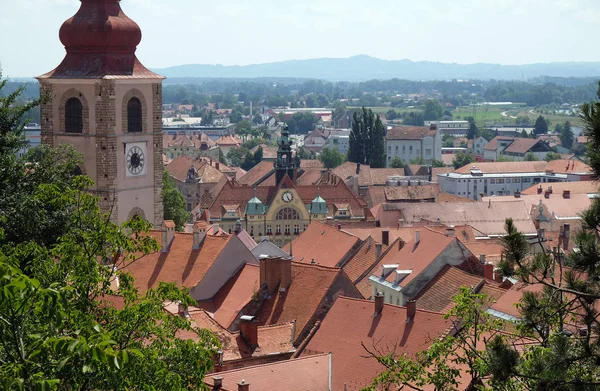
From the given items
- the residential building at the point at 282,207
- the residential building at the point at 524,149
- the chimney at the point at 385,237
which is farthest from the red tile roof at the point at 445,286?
the residential building at the point at 524,149

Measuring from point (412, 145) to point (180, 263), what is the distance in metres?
143

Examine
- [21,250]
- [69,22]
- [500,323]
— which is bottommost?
[500,323]

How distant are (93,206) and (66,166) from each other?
37.6 ft

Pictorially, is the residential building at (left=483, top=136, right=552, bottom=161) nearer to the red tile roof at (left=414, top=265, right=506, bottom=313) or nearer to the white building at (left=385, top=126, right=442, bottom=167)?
the white building at (left=385, top=126, right=442, bottom=167)

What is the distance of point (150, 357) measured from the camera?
16.5 metres

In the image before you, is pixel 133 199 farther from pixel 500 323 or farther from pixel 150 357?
pixel 150 357

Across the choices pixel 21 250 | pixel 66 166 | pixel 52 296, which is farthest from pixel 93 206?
pixel 66 166

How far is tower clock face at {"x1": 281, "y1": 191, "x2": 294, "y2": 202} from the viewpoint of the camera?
3553 inches

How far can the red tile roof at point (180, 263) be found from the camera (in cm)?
4562

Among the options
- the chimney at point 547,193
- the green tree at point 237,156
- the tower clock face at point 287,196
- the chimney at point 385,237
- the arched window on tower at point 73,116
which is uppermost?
the arched window on tower at point 73,116

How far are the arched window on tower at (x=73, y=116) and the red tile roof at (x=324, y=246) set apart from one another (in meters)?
13.8

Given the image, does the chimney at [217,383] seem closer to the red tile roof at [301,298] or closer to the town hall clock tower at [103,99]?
the red tile roof at [301,298]

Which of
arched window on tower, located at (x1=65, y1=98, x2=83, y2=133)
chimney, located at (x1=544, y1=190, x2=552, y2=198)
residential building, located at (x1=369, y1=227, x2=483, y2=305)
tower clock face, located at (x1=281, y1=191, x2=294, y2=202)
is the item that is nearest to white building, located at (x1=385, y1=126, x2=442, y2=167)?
chimney, located at (x1=544, y1=190, x2=552, y2=198)

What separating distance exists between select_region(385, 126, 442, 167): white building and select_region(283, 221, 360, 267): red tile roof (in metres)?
123
